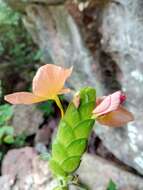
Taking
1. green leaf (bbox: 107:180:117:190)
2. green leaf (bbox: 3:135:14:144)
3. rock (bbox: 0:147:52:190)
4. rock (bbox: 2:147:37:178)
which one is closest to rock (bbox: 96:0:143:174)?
green leaf (bbox: 107:180:117:190)

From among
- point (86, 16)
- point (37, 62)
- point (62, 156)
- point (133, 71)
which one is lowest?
point (37, 62)

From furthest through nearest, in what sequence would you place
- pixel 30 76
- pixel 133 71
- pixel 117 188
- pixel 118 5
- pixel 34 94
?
pixel 30 76
pixel 117 188
pixel 133 71
pixel 118 5
pixel 34 94

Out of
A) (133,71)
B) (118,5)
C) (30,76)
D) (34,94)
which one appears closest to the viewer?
(34,94)

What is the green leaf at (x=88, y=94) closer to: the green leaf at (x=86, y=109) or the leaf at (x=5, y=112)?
the green leaf at (x=86, y=109)

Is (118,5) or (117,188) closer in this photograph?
(118,5)

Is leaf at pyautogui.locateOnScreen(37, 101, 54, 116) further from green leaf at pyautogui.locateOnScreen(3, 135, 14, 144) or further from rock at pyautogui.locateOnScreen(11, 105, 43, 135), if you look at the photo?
green leaf at pyautogui.locateOnScreen(3, 135, 14, 144)

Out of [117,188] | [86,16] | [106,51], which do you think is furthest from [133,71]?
[117,188]

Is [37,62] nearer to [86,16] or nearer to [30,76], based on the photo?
[30,76]
